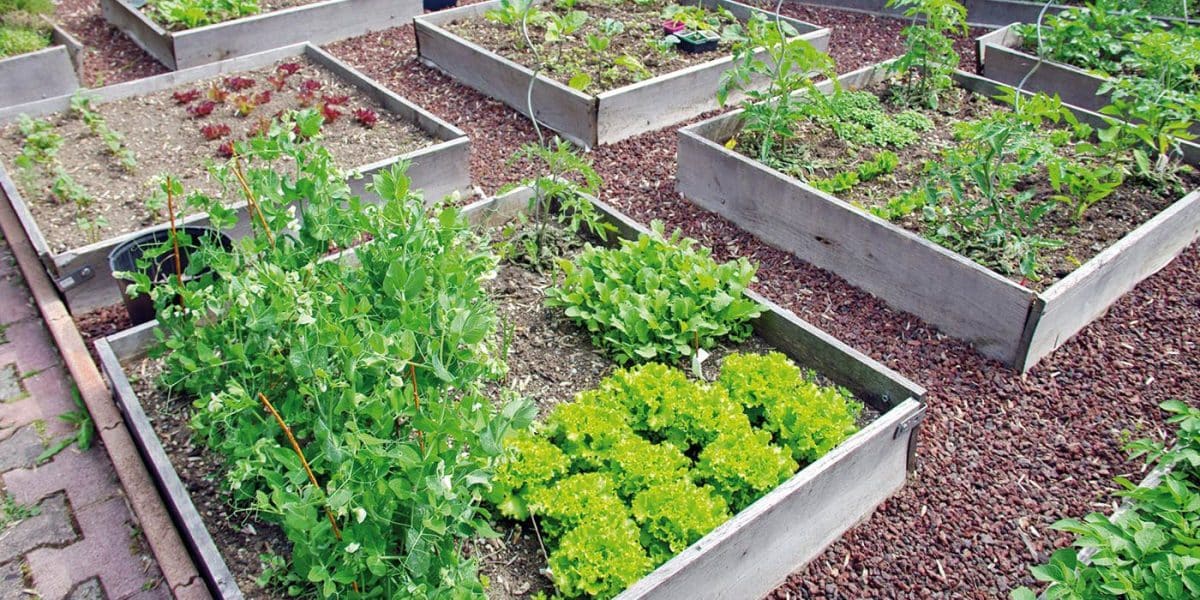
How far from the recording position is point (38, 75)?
5.88 m

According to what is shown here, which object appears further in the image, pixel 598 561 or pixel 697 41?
pixel 697 41

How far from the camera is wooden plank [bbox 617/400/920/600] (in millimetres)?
2555

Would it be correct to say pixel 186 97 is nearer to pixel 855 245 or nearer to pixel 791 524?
pixel 855 245

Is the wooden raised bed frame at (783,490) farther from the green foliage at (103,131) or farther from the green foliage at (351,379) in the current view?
the green foliage at (103,131)

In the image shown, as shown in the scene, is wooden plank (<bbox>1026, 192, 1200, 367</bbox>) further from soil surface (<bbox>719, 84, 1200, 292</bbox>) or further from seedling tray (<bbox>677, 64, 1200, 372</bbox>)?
soil surface (<bbox>719, 84, 1200, 292</bbox>)

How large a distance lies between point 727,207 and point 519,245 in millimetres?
1195

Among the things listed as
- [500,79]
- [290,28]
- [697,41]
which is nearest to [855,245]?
[697,41]

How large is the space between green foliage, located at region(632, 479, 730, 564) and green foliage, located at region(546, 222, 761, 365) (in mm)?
737

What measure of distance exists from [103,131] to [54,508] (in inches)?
95.6

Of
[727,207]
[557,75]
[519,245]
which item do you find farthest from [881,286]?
[557,75]

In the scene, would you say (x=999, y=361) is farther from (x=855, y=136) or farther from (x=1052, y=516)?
(x=855, y=136)

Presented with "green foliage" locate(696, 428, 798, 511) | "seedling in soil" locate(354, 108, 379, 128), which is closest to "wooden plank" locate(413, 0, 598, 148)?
"seedling in soil" locate(354, 108, 379, 128)

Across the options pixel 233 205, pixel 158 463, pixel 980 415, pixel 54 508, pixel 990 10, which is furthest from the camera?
pixel 990 10

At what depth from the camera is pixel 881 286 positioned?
4.12 metres
